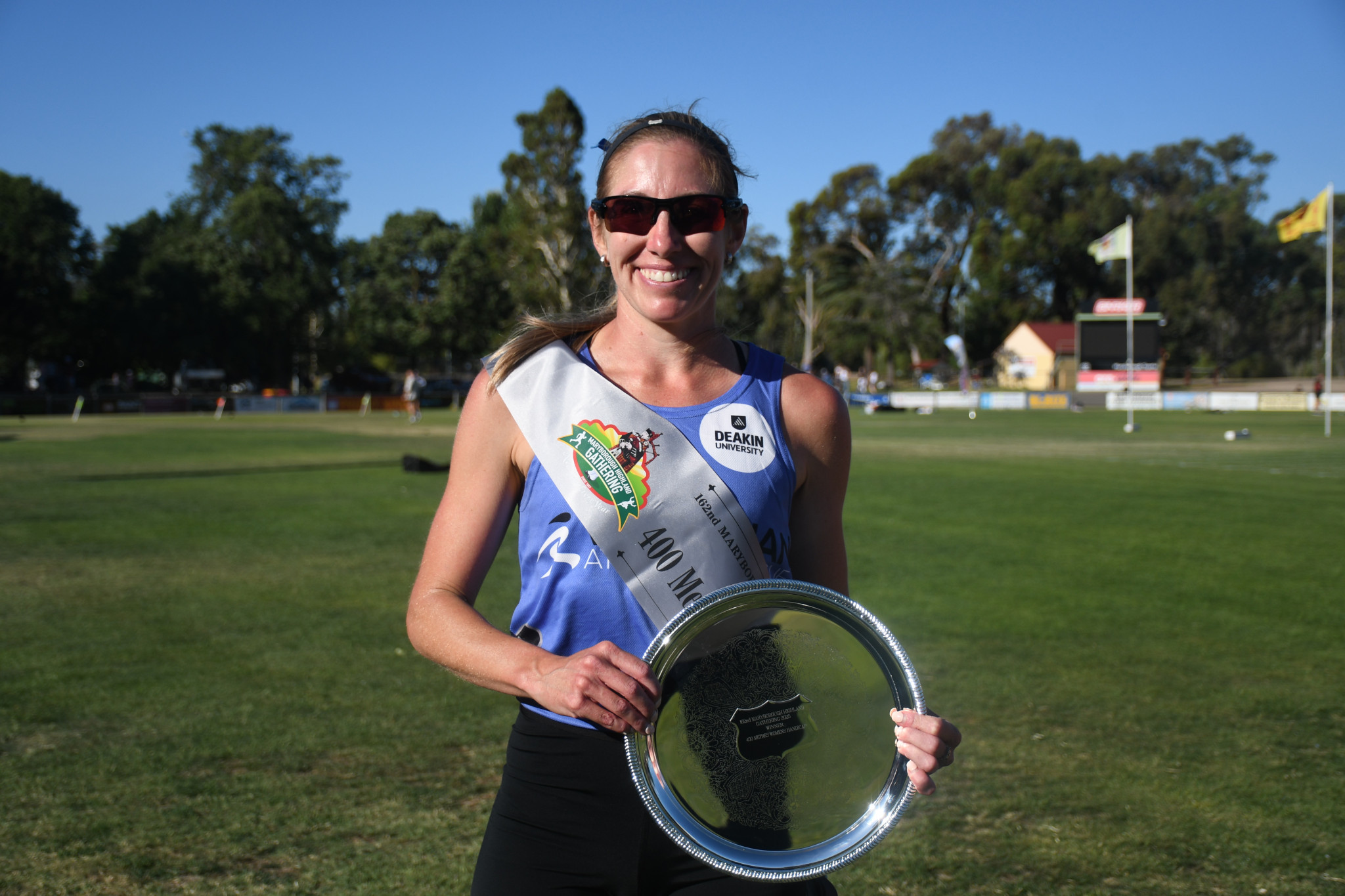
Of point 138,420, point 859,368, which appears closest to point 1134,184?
point 859,368

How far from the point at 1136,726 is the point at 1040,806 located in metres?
1.43

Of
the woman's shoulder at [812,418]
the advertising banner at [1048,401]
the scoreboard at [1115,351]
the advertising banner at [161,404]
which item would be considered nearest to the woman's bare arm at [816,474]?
the woman's shoulder at [812,418]

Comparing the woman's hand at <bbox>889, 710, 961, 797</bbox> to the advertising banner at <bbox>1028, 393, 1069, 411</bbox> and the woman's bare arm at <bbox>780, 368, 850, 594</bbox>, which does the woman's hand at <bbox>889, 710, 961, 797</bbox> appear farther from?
the advertising banner at <bbox>1028, 393, 1069, 411</bbox>

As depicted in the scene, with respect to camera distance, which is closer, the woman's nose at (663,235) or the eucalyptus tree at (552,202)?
the woman's nose at (663,235)

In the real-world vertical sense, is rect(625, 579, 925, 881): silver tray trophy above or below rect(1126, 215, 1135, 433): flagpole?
below

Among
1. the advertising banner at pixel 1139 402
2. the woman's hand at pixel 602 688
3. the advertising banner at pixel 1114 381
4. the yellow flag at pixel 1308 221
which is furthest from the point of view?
the advertising banner at pixel 1114 381

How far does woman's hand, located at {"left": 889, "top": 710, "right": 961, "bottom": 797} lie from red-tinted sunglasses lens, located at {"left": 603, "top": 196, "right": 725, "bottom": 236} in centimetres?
104

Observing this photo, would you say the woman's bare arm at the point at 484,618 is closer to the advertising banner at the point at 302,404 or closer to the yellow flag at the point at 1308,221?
the yellow flag at the point at 1308,221

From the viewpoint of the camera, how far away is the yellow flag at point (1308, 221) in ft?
117

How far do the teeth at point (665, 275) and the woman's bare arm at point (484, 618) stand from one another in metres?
0.41

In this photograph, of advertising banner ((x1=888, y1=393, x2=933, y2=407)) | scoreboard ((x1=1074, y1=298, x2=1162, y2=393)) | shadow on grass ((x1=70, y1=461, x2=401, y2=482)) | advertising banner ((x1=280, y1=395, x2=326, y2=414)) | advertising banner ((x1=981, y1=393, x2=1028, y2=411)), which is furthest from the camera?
advertising banner ((x1=888, y1=393, x2=933, y2=407))

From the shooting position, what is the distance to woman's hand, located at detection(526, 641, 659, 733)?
5.44 ft

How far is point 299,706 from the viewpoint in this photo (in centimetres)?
614

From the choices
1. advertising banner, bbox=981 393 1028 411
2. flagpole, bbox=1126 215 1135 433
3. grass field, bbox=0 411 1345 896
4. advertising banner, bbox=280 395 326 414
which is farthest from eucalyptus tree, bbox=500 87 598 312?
grass field, bbox=0 411 1345 896
